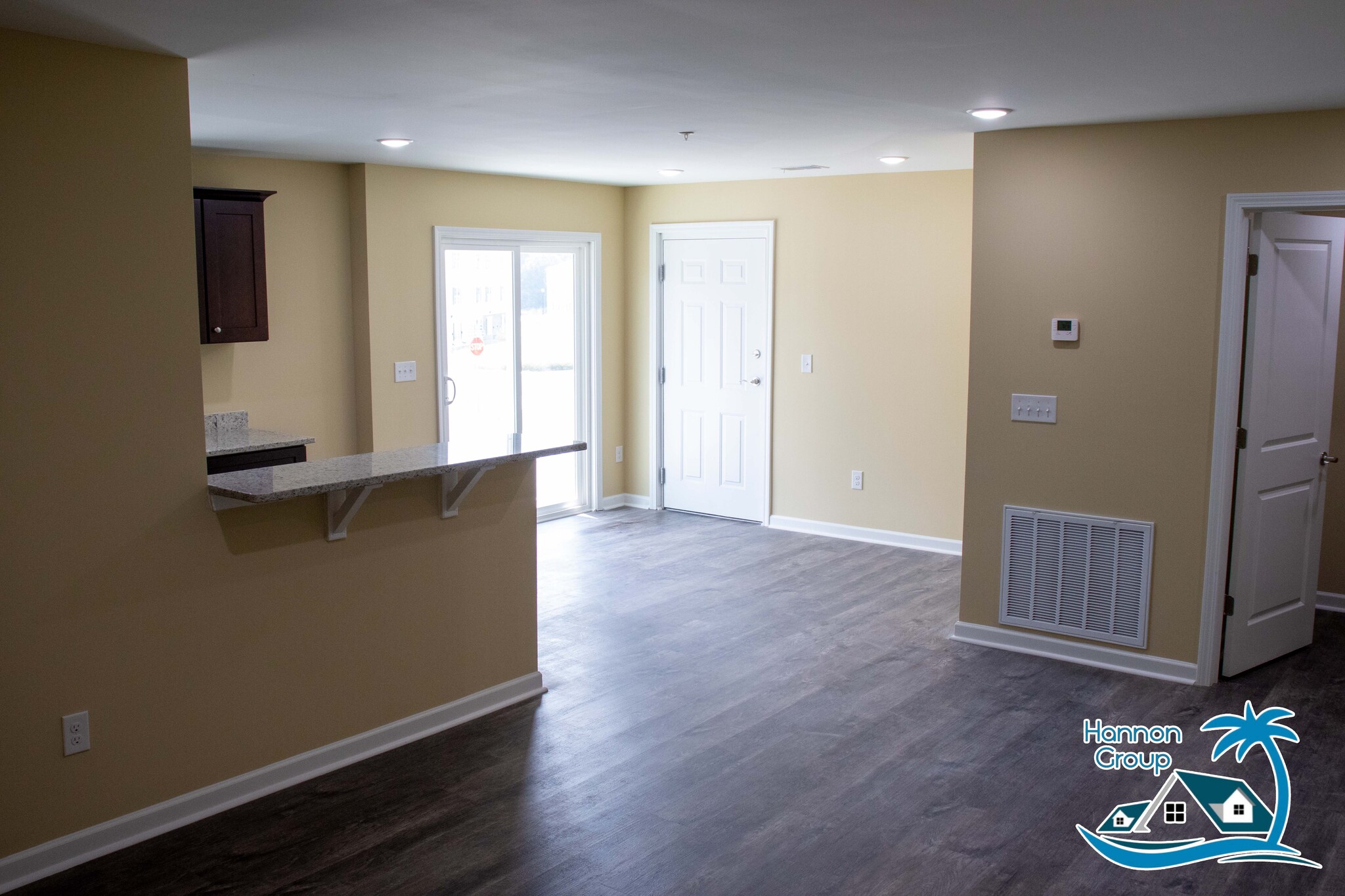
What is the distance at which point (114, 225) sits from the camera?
294cm

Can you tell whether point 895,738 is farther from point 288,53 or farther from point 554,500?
point 554,500

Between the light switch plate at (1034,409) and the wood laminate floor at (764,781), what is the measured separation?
107 centimetres

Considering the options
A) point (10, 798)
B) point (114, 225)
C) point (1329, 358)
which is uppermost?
point (114, 225)

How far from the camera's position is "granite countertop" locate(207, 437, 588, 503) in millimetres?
3137

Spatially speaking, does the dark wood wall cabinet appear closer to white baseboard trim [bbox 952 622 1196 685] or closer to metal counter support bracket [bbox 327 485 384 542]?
metal counter support bracket [bbox 327 485 384 542]

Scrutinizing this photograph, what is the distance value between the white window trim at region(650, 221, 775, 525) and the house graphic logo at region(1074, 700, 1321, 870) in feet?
12.5

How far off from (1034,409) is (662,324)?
11.3 ft

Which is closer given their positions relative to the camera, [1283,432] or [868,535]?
[1283,432]

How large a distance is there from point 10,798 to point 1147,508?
13.7ft

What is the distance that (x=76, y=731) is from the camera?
9.70ft

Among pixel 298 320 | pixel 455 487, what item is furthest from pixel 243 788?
pixel 298 320

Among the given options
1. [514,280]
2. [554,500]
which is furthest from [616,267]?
[554,500]

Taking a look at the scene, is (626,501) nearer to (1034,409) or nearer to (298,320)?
(298,320)

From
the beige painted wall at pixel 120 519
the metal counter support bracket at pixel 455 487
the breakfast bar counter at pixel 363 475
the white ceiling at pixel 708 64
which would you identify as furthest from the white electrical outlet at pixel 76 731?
the white ceiling at pixel 708 64
